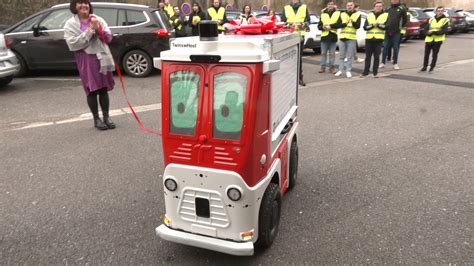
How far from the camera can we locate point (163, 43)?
8914mm

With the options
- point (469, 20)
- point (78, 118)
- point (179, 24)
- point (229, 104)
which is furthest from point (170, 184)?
point (469, 20)

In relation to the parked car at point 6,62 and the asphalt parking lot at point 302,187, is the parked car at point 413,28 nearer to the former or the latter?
the asphalt parking lot at point 302,187

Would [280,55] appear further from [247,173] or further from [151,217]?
[151,217]

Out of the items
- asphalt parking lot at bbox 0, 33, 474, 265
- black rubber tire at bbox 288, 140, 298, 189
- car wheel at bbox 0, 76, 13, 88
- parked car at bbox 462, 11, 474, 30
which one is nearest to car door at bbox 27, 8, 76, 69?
car wheel at bbox 0, 76, 13, 88

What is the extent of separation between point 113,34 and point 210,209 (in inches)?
297

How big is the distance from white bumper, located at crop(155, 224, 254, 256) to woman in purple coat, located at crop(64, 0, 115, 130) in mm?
3127

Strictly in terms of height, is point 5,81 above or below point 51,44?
below

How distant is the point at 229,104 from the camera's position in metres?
2.35

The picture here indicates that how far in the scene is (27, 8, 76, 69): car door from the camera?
8680mm

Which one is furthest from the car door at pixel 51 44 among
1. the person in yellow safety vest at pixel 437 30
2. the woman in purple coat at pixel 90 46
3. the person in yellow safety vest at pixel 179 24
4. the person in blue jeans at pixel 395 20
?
the person in yellow safety vest at pixel 437 30

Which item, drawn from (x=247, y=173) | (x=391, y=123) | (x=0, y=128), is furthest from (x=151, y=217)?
(x=391, y=123)

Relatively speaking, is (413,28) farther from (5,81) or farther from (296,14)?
(5,81)

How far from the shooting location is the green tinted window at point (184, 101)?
241cm

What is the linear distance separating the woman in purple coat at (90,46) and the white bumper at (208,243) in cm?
313
